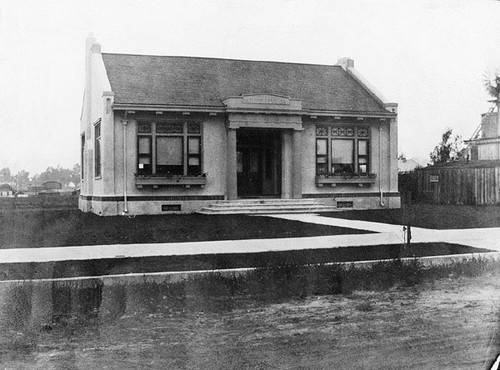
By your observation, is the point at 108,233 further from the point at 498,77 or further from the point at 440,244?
the point at 498,77

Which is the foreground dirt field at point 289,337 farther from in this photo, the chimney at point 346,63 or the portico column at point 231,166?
the chimney at point 346,63

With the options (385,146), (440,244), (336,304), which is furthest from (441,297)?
(385,146)

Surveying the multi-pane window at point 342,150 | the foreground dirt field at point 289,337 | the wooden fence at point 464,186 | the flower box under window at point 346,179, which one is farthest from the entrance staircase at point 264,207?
the foreground dirt field at point 289,337

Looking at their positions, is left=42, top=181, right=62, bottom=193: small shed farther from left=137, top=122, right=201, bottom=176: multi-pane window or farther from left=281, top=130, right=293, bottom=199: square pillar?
left=281, top=130, right=293, bottom=199: square pillar

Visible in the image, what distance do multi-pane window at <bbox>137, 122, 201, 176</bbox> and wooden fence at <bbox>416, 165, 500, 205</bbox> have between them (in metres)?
10.2

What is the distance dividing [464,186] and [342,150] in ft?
22.4

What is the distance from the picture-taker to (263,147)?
24484mm

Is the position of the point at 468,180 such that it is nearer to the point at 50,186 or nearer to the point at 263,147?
the point at 263,147

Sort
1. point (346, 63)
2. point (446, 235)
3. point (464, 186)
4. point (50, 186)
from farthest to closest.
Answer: point (50, 186)
point (346, 63)
point (464, 186)
point (446, 235)

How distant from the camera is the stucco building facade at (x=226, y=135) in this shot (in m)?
21.0

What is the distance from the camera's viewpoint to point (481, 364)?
15.9 feet

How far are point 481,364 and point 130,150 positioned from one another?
57.8ft

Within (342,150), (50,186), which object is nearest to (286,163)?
(342,150)

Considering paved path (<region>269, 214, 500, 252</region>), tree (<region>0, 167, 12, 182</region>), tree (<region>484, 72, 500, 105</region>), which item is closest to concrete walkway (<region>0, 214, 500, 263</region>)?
paved path (<region>269, 214, 500, 252</region>)
